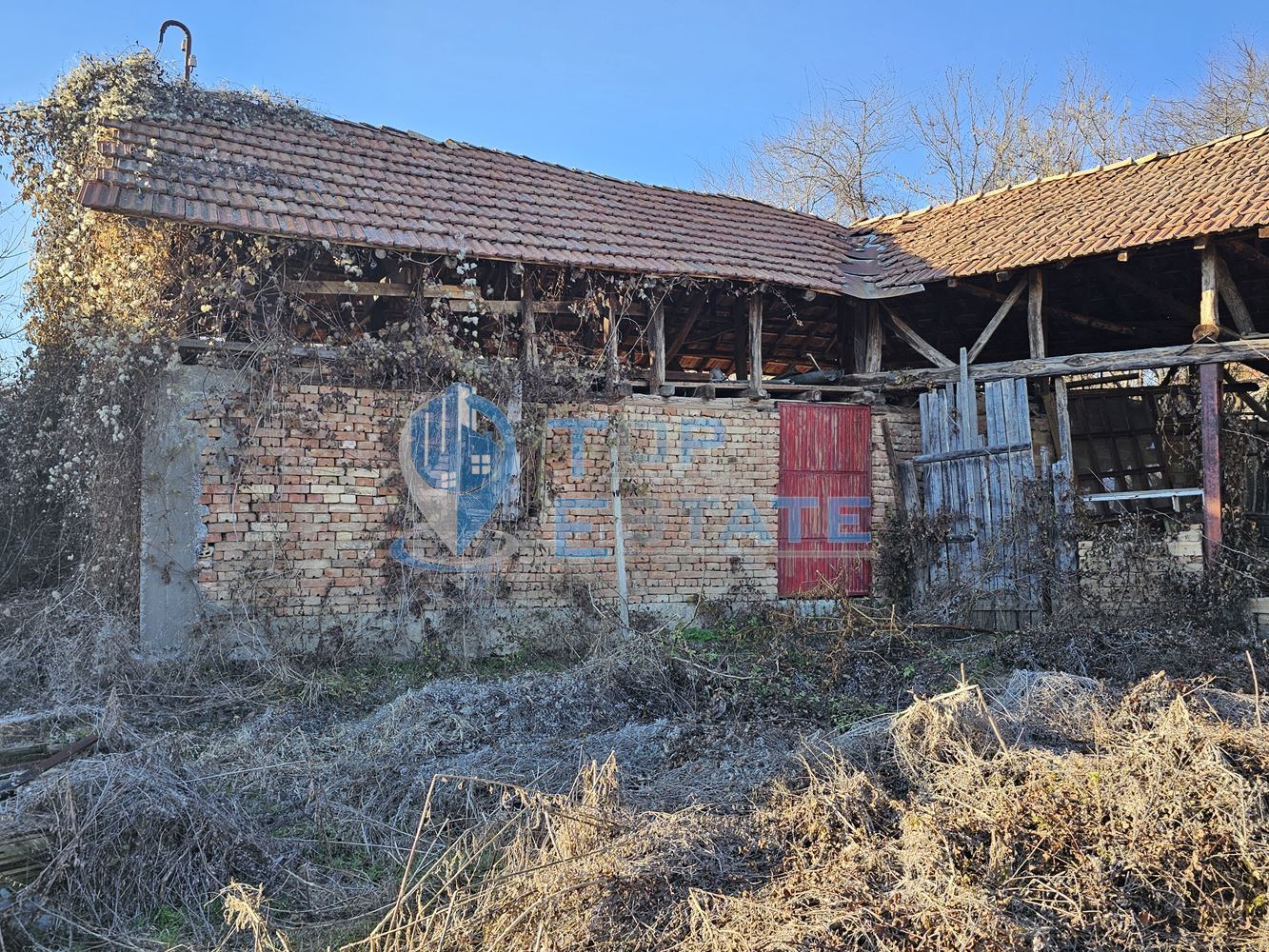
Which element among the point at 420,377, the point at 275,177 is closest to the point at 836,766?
the point at 420,377

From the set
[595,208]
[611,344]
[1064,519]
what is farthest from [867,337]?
[595,208]

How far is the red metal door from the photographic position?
10.9 m

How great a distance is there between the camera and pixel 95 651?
737 centimetres

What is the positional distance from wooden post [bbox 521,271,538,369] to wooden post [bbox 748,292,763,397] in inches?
108

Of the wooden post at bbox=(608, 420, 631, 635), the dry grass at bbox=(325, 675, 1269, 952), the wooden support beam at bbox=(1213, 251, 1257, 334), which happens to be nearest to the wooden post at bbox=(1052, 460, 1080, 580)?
the wooden support beam at bbox=(1213, 251, 1257, 334)

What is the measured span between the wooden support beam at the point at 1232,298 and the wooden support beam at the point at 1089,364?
7.9 inches

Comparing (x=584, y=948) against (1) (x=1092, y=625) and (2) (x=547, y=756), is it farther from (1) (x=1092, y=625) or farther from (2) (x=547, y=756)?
(1) (x=1092, y=625)

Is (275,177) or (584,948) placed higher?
(275,177)

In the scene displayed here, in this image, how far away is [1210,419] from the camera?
902cm

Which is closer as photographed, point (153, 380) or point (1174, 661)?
point (1174, 661)

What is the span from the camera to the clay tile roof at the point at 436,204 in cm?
820

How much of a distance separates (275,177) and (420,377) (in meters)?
2.54

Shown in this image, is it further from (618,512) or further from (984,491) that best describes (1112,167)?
(618,512)

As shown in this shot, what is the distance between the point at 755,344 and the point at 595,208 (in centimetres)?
260
